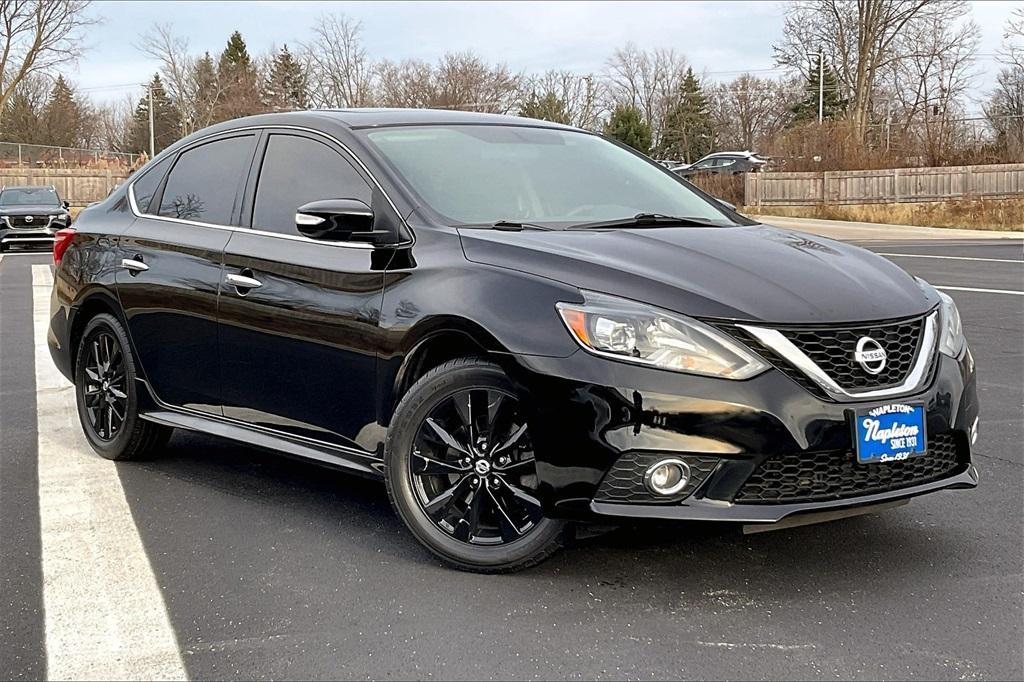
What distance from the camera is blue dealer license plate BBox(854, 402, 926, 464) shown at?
3520 mm

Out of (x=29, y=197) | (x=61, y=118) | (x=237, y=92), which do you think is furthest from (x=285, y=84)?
(x=29, y=197)

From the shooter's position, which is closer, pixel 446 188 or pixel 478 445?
pixel 478 445

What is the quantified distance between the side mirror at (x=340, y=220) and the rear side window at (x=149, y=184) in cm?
163

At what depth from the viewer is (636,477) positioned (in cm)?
348

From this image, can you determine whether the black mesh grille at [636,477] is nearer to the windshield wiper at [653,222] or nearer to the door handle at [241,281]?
the windshield wiper at [653,222]

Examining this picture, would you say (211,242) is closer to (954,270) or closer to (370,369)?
(370,369)

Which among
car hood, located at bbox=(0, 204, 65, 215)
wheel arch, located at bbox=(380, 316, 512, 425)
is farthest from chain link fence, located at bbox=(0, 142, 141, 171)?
wheel arch, located at bbox=(380, 316, 512, 425)

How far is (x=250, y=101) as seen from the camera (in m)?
70.7

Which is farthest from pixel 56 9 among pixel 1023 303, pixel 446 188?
pixel 446 188

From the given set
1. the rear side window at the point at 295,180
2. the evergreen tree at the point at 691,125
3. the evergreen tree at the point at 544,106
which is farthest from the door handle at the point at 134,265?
the evergreen tree at the point at 691,125

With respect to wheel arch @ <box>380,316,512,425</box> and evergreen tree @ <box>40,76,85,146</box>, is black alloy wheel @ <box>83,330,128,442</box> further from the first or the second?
evergreen tree @ <box>40,76,85,146</box>

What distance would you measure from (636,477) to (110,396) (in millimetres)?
3148

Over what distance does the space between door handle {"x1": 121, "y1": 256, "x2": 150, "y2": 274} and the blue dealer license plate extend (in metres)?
3.29

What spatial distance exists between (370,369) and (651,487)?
3.89ft
